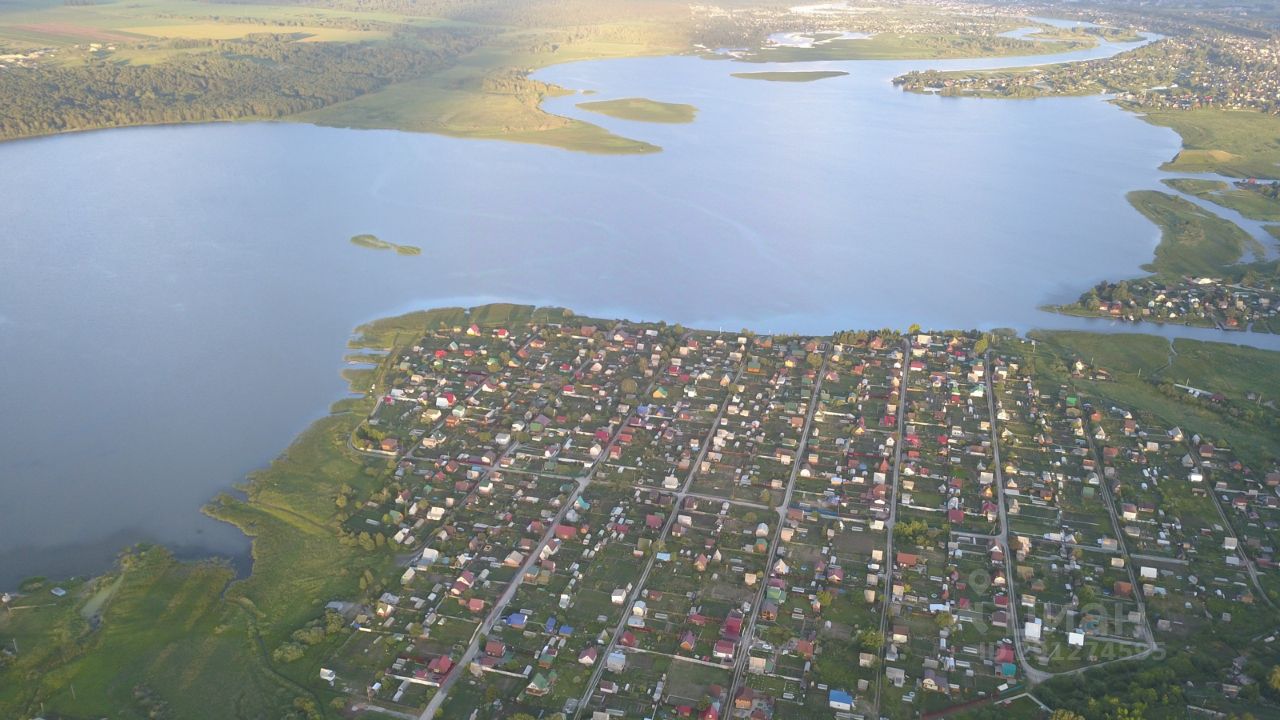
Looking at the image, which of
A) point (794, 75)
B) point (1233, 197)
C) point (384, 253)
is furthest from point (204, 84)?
point (1233, 197)

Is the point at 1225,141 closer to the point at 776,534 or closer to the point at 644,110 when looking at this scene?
the point at 644,110

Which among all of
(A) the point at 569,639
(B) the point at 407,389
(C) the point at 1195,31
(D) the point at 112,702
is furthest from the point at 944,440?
(C) the point at 1195,31

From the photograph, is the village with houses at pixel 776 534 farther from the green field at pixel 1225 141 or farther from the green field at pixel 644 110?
the green field at pixel 644 110

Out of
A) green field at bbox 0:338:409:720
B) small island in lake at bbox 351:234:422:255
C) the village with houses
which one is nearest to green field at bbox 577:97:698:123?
small island in lake at bbox 351:234:422:255

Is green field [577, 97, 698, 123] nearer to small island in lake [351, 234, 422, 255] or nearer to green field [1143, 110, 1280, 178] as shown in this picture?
small island in lake [351, 234, 422, 255]

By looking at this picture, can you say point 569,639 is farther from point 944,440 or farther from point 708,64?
point 708,64

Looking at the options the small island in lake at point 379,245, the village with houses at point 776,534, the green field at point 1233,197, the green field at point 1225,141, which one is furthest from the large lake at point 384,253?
the village with houses at point 776,534
